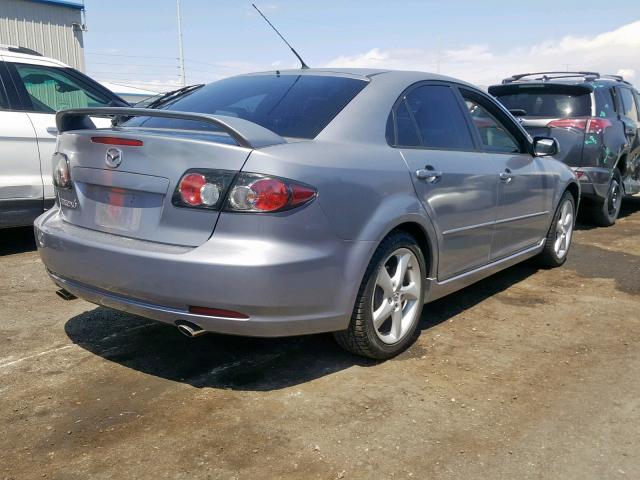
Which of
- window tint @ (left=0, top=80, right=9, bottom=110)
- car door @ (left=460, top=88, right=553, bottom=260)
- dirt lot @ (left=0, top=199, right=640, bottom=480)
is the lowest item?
dirt lot @ (left=0, top=199, right=640, bottom=480)

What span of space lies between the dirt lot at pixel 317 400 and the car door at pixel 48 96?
1.68 m

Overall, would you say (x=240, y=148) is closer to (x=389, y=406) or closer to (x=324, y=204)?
(x=324, y=204)

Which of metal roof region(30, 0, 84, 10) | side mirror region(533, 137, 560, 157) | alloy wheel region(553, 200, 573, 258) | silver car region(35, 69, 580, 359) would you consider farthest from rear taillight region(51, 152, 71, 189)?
metal roof region(30, 0, 84, 10)

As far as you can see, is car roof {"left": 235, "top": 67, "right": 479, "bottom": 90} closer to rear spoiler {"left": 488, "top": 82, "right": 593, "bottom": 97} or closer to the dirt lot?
the dirt lot

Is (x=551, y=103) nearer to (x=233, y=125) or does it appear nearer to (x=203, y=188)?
(x=233, y=125)

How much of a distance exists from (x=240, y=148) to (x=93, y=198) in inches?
33.2

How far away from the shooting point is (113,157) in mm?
2943

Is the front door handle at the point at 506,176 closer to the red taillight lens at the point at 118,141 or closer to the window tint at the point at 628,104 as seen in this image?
the red taillight lens at the point at 118,141

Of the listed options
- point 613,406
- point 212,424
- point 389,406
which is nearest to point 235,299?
point 212,424

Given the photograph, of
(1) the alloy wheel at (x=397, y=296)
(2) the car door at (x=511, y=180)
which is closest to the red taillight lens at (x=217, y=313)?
(1) the alloy wheel at (x=397, y=296)

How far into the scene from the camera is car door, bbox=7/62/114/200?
5.54 metres

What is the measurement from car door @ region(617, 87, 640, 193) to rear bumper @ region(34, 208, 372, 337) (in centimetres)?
637

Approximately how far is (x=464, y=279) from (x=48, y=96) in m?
4.16

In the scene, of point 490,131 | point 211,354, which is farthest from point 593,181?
point 211,354
